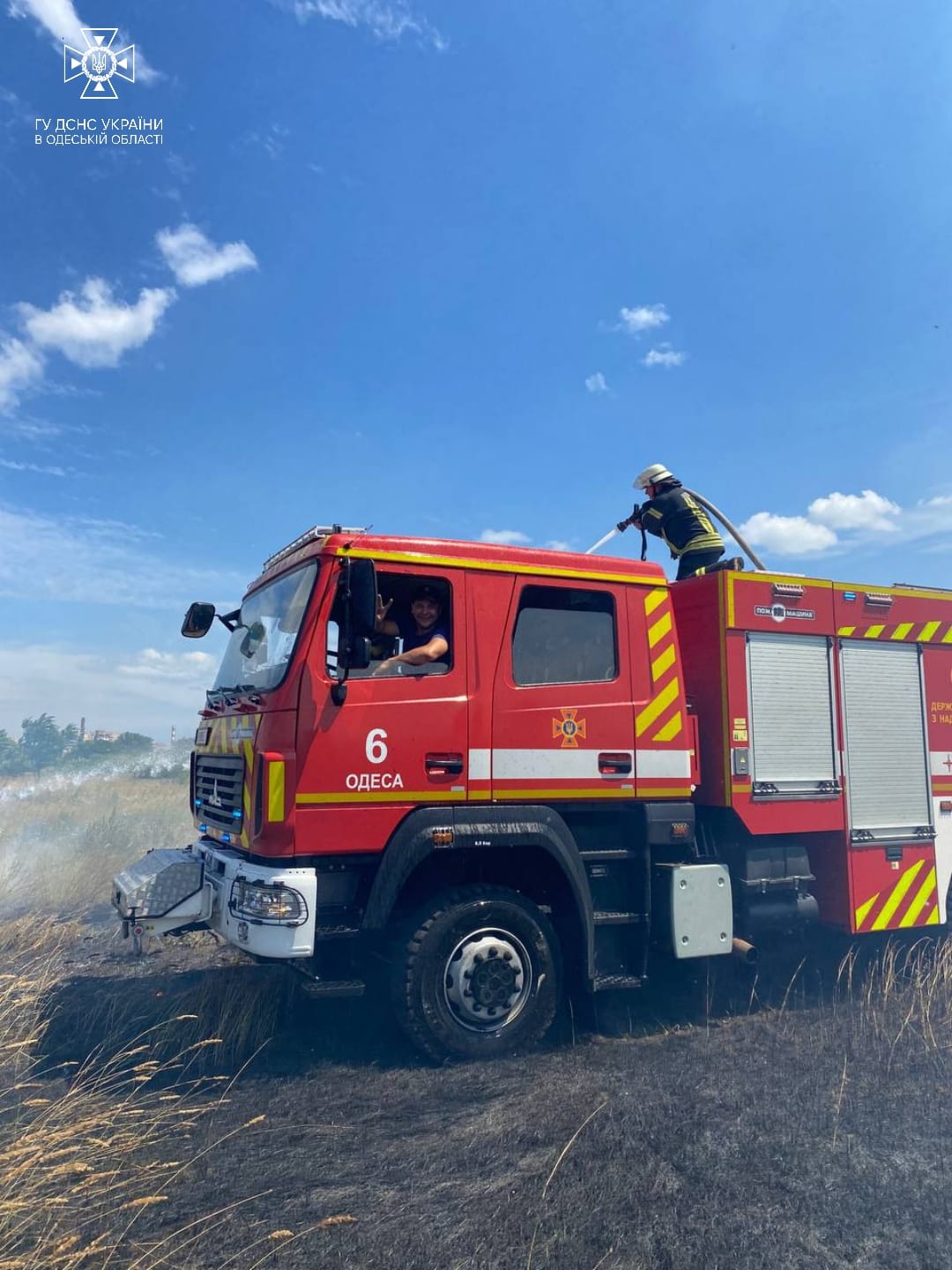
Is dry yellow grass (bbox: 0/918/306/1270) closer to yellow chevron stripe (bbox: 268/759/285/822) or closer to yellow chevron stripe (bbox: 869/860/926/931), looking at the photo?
yellow chevron stripe (bbox: 268/759/285/822)

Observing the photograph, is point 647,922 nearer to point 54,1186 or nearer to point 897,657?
point 897,657

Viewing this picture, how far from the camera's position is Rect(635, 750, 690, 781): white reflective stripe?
18.1 ft

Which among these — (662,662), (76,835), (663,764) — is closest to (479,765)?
(663,764)

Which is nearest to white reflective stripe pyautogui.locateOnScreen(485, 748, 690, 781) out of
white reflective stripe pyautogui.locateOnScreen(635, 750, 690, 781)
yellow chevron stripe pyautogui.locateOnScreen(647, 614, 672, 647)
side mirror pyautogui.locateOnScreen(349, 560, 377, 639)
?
white reflective stripe pyautogui.locateOnScreen(635, 750, 690, 781)

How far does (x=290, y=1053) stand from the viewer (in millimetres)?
5016

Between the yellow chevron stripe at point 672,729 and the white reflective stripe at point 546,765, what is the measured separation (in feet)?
1.21

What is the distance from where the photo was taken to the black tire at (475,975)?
4.78 meters

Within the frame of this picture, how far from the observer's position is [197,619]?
6031mm

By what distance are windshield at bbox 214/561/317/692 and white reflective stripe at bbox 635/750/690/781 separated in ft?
7.79

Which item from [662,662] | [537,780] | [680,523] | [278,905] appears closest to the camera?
[278,905]

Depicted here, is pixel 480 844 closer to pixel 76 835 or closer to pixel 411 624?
pixel 411 624

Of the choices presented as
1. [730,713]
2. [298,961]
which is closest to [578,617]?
[730,713]

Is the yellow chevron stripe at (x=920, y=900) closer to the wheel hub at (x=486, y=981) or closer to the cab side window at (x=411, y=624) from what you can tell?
the wheel hub at (x=486, y=981)

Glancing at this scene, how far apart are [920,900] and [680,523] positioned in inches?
136
